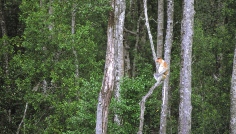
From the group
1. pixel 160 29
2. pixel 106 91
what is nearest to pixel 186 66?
pixel 160 29

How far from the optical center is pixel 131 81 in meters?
13.1

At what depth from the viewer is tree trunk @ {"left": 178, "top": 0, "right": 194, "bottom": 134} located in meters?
14.6

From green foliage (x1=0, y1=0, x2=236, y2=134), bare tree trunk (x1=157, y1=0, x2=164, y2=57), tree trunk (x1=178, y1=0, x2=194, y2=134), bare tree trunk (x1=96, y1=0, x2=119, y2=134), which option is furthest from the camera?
bare tree trunk (x1=157, y1=0, x2=164, y2=57)

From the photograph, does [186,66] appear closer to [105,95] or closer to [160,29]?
[160,29]

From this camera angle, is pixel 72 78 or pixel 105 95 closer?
Answer: pixel 105 95

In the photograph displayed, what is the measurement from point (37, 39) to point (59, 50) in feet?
3.58

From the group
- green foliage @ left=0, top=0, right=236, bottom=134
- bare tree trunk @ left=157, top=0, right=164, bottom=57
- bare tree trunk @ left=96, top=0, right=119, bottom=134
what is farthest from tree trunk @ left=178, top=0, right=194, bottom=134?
bare tree trunk @ left=96, top=0, right=119, bottom=134

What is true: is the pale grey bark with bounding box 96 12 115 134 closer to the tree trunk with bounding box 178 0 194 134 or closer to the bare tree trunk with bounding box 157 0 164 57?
the tree trunk with bounding box 178 0 194 134

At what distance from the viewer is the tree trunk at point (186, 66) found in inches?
577

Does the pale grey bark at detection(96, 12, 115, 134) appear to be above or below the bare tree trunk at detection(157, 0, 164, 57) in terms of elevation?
below

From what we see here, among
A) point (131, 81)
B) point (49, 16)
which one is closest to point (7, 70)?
point (49, 16)

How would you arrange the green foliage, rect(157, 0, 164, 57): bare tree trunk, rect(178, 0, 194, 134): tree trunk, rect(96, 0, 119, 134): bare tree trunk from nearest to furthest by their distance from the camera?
1. rect(96, 0, 119, 134): bare tree trunk
2. the green foliage
3. rect(178, 0, 194, 134): tree trunk
4. rect(157, 0, 164, 57): bare tree trunk

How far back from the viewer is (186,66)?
584 inches

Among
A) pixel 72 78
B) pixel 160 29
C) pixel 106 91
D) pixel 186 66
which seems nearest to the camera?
pixel 106 91
